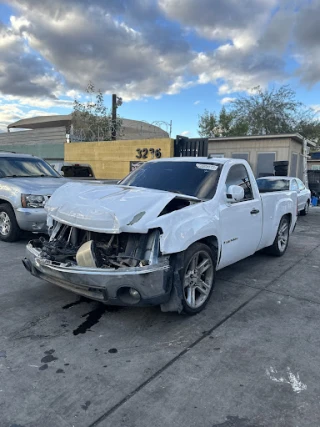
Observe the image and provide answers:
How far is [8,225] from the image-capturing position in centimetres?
701

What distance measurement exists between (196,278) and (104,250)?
1.08m

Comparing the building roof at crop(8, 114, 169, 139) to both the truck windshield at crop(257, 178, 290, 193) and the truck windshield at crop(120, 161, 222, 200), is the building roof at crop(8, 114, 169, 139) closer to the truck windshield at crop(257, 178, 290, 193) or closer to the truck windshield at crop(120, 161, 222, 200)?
the truck windshield at crop(257, 178, 290, 193)

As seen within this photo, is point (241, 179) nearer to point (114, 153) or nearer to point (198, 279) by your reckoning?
point (198, 279)

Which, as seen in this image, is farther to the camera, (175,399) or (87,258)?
(87,258)

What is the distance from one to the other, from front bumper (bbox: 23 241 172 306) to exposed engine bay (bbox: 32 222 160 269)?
0.33ft

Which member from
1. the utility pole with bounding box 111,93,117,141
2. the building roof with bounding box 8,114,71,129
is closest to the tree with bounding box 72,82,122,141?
the utility pole with bounding box 111,93,117,141

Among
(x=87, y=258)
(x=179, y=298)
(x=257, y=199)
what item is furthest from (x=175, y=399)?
(x=257, y=199)

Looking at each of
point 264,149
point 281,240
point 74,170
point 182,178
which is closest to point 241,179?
point 182,178

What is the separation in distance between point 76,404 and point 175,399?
2.33 ft

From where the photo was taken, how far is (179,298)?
11.3 ft

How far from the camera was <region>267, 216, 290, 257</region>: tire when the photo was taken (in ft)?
20.9

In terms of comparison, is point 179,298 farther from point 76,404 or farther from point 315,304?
point 315,304

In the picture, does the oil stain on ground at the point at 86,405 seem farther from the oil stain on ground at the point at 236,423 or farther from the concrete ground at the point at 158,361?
the oil stain on ground at the point at 236,423

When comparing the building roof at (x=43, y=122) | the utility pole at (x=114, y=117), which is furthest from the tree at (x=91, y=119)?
the building roof at (x=43, y=122)
